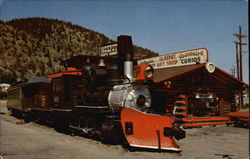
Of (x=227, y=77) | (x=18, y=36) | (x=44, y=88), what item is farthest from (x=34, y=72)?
(x=227, y=77)

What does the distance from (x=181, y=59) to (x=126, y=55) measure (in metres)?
7.77

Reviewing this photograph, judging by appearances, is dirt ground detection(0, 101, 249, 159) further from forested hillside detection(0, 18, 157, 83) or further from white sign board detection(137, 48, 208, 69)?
forested hillside detection(0, 18, 157, 83)

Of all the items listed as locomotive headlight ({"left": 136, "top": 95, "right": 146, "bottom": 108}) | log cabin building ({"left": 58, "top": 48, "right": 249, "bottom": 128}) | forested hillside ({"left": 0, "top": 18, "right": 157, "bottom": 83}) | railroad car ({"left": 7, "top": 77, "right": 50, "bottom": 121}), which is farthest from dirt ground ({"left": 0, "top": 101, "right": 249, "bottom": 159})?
forested hillside ({"left": 0, "top": 18, "right": 157, "bottom": 83})

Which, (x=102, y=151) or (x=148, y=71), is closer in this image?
(x=102, y=151)

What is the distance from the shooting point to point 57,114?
11.4 meters

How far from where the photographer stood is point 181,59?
1548cm

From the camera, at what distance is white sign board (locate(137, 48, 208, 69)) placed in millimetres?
14196

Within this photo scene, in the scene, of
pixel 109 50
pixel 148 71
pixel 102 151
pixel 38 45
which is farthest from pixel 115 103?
pixel 38 45

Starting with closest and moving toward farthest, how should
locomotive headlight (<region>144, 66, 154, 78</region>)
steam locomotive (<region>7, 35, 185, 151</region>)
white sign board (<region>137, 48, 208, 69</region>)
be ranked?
1. steam locomotive (<region>7, 35, 185, 151</region>)
2. locomotive headlight (<region>144, 66, 154, 78</region>)
3. white sign board (<region>137, 48, 208, 69</region>)

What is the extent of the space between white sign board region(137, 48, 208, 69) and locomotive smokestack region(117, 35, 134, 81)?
6.54 m

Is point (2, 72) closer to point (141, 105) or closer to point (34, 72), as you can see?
point (34, 72)

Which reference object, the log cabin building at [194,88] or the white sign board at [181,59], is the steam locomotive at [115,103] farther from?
the white sign board at [181,59]

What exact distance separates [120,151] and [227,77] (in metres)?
10.7

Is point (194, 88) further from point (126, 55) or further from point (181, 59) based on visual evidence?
point (126, 55)
